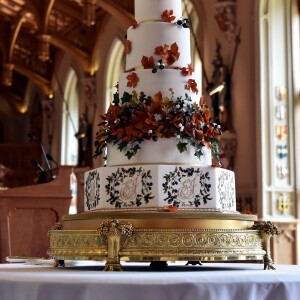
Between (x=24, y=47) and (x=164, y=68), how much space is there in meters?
19.3

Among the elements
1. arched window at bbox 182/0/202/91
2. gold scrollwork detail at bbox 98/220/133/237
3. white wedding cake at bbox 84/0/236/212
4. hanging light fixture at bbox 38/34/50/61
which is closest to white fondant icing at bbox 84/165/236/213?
white wedding cake at bbox 84/0/236/212

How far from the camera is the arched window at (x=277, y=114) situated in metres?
11.1

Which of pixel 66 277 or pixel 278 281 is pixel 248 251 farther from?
pixel 66 277

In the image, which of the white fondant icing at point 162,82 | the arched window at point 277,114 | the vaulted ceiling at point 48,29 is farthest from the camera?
the vaulted ceiling at point 48,29

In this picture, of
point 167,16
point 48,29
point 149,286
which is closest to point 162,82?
point 167,16

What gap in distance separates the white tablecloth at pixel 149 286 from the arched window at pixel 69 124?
60.8ft

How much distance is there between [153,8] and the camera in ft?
14.0

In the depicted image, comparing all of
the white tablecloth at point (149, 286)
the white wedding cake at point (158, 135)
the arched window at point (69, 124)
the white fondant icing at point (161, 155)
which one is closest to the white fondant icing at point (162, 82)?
the white wedding cake at point (158, 135)

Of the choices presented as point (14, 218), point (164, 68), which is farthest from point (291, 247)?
point (164, 68)

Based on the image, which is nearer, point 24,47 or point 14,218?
point 14,218

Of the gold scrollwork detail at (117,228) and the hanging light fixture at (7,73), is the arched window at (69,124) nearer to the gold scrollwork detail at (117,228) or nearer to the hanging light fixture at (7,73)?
the hanging light fixture at (7,73)

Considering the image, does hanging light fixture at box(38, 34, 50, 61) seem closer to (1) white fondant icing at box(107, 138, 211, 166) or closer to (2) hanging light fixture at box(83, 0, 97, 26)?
(2) hanging light fixture at box(83, 0, 97, 26)

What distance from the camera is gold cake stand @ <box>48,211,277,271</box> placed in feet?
11.7

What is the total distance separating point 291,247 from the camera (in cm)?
1095
